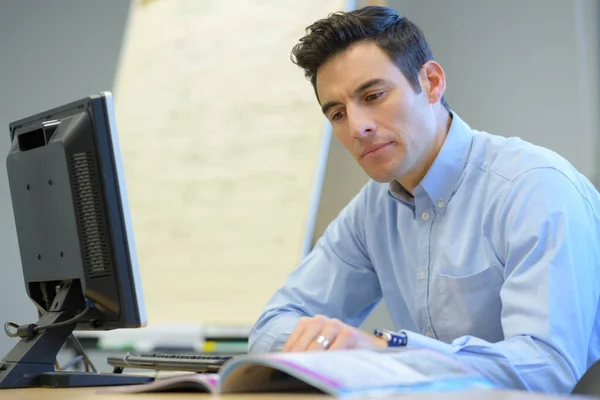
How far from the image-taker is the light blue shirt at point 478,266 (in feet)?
3.42

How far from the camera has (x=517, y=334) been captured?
3.48ft

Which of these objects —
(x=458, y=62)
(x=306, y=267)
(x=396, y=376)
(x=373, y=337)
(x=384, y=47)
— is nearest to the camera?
(x=396, y=376)

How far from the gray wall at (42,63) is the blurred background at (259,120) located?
1.76 ft

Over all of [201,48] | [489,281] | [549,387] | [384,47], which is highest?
[201,48]

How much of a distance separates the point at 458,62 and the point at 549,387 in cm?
150

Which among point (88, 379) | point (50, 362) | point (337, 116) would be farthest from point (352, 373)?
point (337, 116)

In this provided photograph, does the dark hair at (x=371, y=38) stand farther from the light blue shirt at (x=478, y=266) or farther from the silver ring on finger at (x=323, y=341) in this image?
the silver ring on finger at (x=323, y=341)

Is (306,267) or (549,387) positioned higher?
(306,267)

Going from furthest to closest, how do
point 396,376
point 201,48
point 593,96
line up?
point 201,48
point 593,96
point 396,376

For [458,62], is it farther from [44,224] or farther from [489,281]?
[44,224]

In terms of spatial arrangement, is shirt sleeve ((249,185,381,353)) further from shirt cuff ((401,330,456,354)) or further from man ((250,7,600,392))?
shirt cuff ((401,330,456,354))

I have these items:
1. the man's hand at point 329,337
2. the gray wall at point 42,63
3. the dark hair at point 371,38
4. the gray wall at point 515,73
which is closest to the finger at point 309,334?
the man's hand at point 329,337

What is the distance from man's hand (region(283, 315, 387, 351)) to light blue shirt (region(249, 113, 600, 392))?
0.20 feet

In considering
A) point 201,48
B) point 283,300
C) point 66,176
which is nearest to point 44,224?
point 66,176
